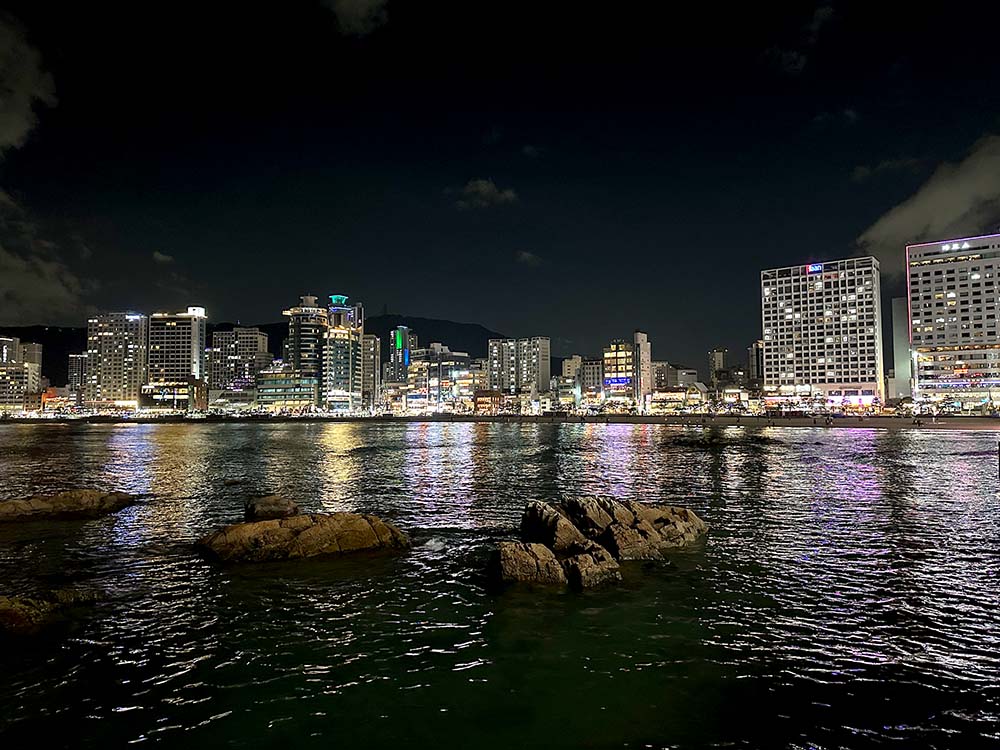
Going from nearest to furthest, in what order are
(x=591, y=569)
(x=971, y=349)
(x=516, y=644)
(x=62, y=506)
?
(x=516, y=644), (x=591, y=569), (x=62, y=506), (x=971, y=349)

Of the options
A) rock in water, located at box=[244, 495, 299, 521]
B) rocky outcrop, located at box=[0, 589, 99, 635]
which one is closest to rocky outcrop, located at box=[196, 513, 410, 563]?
rock in water, located at box=[244, 495, 299, 521]

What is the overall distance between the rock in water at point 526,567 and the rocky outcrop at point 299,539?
246 inches

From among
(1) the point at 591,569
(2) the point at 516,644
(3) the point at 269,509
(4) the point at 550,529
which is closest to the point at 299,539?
(3) the point at 269,509

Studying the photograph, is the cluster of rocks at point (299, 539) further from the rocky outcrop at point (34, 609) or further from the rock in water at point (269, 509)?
the rocky outcrop at point (34, 609)

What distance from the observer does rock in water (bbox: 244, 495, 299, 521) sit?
27.2m

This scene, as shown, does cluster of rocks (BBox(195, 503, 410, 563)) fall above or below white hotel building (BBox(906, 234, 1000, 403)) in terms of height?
below

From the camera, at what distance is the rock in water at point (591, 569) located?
18.5m

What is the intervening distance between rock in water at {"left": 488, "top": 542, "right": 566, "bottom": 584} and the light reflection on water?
1.00 meters

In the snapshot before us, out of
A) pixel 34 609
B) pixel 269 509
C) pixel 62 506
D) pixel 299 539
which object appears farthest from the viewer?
pixel 62 506

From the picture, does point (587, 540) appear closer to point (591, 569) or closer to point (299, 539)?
point (591, 569)

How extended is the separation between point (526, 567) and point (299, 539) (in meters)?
9.23

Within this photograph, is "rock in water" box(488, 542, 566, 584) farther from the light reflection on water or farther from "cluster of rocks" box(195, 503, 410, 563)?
"cluster of rocks" box(195, 503, 410, 563)

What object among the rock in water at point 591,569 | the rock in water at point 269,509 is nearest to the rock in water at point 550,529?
the rock in water at point 591,569

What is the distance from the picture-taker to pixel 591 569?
61.9 ft
